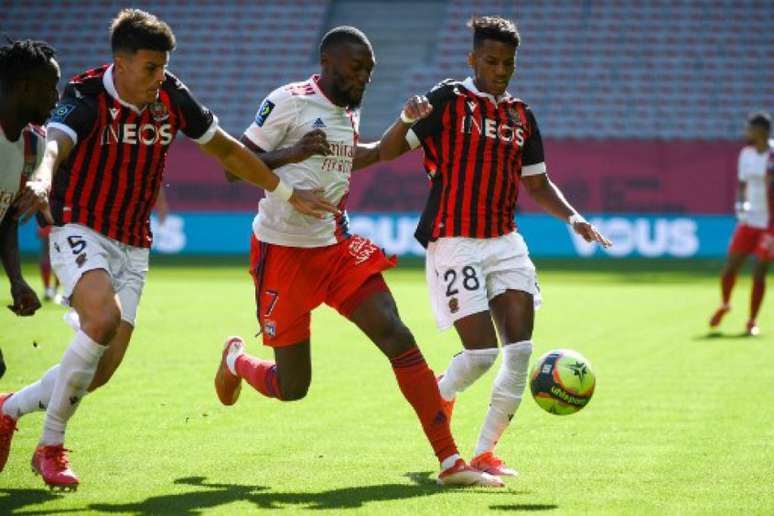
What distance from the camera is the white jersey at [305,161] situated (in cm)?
690

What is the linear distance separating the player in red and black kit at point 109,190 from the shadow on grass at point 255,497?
39 cm

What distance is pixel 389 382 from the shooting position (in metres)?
10.6

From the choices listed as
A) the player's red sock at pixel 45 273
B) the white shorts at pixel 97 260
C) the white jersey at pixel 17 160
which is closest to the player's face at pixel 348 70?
the white shorts at pixel 97 260

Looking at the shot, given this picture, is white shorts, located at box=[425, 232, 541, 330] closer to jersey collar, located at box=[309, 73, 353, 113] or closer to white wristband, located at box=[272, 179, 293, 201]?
jersey collar, located at box=[309, 73, 353, 113]

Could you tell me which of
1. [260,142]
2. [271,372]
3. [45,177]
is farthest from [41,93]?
[271,372]

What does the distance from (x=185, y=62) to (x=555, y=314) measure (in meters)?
20.3

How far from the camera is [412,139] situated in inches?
288

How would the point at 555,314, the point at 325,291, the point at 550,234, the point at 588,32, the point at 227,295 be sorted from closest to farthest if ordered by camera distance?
the point at 325,291 → the point at 555,314 → the point at 227,295 → the point at 550,234 → the point at 588,32

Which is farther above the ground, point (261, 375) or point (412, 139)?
point (412, 139)

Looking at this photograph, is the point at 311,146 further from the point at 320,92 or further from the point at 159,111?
the point at 159,111

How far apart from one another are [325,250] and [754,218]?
9552 millimetres

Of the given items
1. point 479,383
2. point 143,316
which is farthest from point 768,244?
point 143,316

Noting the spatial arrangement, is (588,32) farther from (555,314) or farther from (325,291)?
(325,291)

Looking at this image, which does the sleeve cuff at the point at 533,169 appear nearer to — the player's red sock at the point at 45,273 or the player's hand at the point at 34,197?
the player's hand at the point at 34,197
